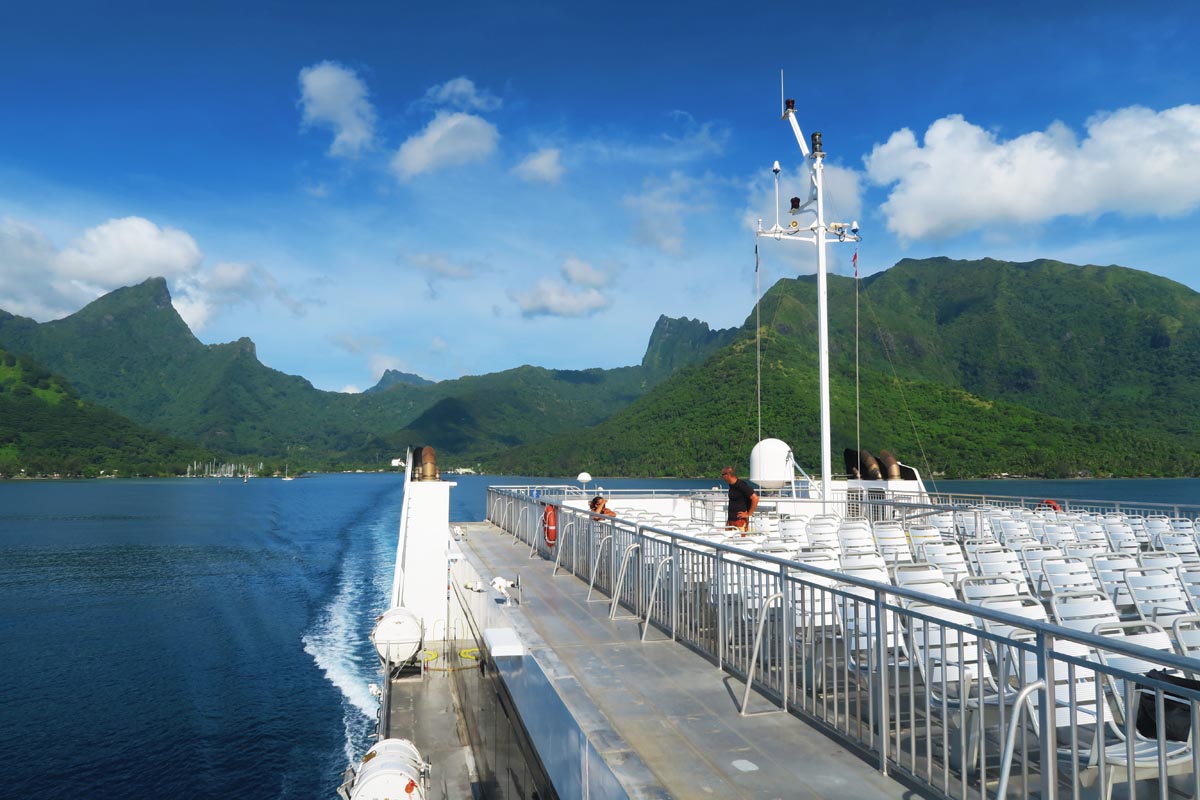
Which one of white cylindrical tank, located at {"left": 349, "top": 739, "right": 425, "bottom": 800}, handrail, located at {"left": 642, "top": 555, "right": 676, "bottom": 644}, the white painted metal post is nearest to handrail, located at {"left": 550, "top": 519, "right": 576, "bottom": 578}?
white cylindrical tank, located at {"left": 349, "top": 739, "right": 425, "bottom": 800}

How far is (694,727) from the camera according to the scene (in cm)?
548

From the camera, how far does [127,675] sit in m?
24.1

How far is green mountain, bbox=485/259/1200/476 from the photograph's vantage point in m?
96.6

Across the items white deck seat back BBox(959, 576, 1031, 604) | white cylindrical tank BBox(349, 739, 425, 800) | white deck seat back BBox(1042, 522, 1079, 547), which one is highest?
white deck seat back BBox(959, 576, 1031, 604)

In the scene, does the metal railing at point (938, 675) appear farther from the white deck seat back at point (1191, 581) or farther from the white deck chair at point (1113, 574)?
the white deck seat back at point (1191, 581)

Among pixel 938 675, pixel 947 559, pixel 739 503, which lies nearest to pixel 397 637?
pixel 739 503

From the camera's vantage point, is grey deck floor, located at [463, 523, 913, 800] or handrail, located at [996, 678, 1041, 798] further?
grey deck floor, located at [463, 523, 913, 800]

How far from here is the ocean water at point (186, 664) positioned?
57.5 ft

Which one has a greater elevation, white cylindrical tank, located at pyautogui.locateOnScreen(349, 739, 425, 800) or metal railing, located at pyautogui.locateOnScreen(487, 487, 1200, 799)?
metal railing, located at pyautogui.locateOnScreen(487, 487, 1200, 799)

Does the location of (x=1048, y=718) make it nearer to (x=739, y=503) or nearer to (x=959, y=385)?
(x=739, y=503)

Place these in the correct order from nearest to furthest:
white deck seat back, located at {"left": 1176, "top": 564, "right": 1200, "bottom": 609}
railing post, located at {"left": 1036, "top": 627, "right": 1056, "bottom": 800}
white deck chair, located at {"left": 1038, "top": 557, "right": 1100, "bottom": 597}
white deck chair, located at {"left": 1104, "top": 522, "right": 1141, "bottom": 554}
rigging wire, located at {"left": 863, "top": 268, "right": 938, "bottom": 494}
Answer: railing post, located at {"left": 1036, "top": 627, "right": 1056, "bottom": 800} → white deck chair, located at {"left": 1038, "top": 557, "right": 1100, "bottom": 597} → white deck seat back, located at {"left": 1176, "top": 564, "right": 1200, "bottom": 609} → white deck chair, located at {"left": 1104, "top": 522, "right": 1141, "bottom": 554} → rigging wire, located at {"left": 863, "top": 268, "right": 938, "bottom": 494}

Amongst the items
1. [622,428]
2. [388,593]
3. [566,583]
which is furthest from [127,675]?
[622,428]

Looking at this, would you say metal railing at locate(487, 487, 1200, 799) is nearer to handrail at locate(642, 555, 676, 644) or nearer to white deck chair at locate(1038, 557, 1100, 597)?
handrail at locate(642, 555, 676, 644)

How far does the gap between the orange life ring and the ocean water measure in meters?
7.88
